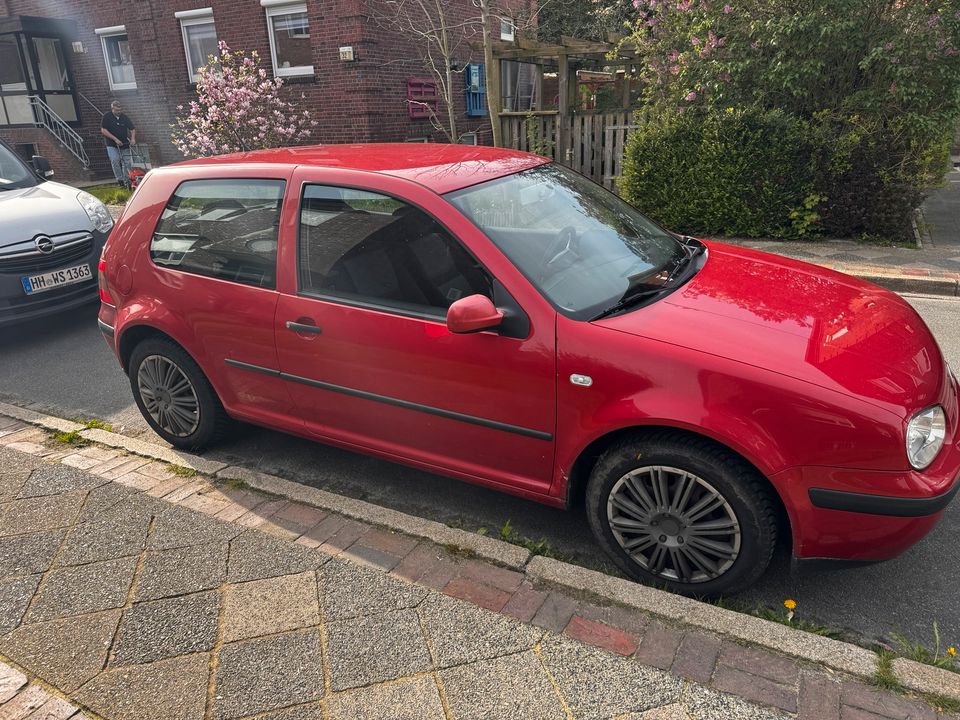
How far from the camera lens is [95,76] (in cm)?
1838

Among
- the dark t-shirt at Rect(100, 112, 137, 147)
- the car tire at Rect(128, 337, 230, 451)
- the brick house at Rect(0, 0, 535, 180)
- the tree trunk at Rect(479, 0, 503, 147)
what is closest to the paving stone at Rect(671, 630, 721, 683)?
Answer: the car tire at Rect(128, 337, 230, 451)

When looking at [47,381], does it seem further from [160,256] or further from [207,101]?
[207,101]

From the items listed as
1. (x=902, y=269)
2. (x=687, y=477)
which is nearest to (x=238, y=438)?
(x=687, y=477)

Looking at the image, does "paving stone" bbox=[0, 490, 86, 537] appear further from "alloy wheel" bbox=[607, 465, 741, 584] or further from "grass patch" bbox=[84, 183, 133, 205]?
"grass patch" bbox=[84, 183, 133, 205]

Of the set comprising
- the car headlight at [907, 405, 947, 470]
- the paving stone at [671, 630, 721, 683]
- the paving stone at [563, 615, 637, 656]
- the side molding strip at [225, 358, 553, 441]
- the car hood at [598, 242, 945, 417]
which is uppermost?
the car hood at [598, 242, 945, 417]

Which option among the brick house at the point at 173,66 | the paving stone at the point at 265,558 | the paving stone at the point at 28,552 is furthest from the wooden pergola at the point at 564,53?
the paving stone at the point at 28,552

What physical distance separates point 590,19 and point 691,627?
2351 cm

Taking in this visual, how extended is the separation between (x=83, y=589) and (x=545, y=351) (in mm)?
2177

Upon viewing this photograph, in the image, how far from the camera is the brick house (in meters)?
14.0

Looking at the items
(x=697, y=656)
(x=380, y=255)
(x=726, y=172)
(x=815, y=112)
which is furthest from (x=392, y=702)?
(x=815, y=112)

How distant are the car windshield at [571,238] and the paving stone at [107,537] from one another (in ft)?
Answer: 7.07

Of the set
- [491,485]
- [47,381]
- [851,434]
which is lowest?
[47,381]

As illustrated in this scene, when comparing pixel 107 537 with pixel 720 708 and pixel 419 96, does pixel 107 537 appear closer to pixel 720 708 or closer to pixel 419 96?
pixel 720 708

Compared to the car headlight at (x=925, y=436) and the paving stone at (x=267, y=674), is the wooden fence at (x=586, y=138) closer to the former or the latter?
the car headlight at (x=925, y=436)
